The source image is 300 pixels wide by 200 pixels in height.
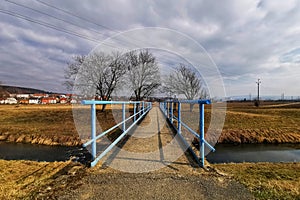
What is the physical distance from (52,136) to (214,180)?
11.1 metres

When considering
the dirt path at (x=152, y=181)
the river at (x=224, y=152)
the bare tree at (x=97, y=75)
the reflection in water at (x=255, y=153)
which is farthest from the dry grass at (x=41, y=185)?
the bare tree at (x=97, y=75)

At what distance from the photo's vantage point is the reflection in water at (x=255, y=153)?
25.5 ft

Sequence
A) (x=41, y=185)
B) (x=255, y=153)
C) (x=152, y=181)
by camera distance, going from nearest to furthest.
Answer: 1. (x=41, y=185)
2. (x=152, y=181)
3. (x=255, y=153)

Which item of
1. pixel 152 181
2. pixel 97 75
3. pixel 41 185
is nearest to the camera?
pixel 41 185

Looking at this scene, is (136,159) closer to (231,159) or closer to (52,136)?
(231,159)

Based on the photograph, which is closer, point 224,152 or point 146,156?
point 146,156

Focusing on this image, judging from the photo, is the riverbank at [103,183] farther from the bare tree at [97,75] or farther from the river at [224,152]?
the bare tree at [97,75]

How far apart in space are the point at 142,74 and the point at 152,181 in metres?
16.7

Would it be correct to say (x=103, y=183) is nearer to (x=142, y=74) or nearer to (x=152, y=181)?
(x=152, y=181)

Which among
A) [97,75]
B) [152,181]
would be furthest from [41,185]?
[97,75]

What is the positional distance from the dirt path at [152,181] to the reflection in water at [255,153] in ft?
14.6

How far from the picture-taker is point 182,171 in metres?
3.14

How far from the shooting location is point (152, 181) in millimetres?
2727

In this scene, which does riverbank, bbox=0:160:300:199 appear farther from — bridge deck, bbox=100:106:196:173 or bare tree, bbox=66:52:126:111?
bare tree, bbox=66:52:126:111
